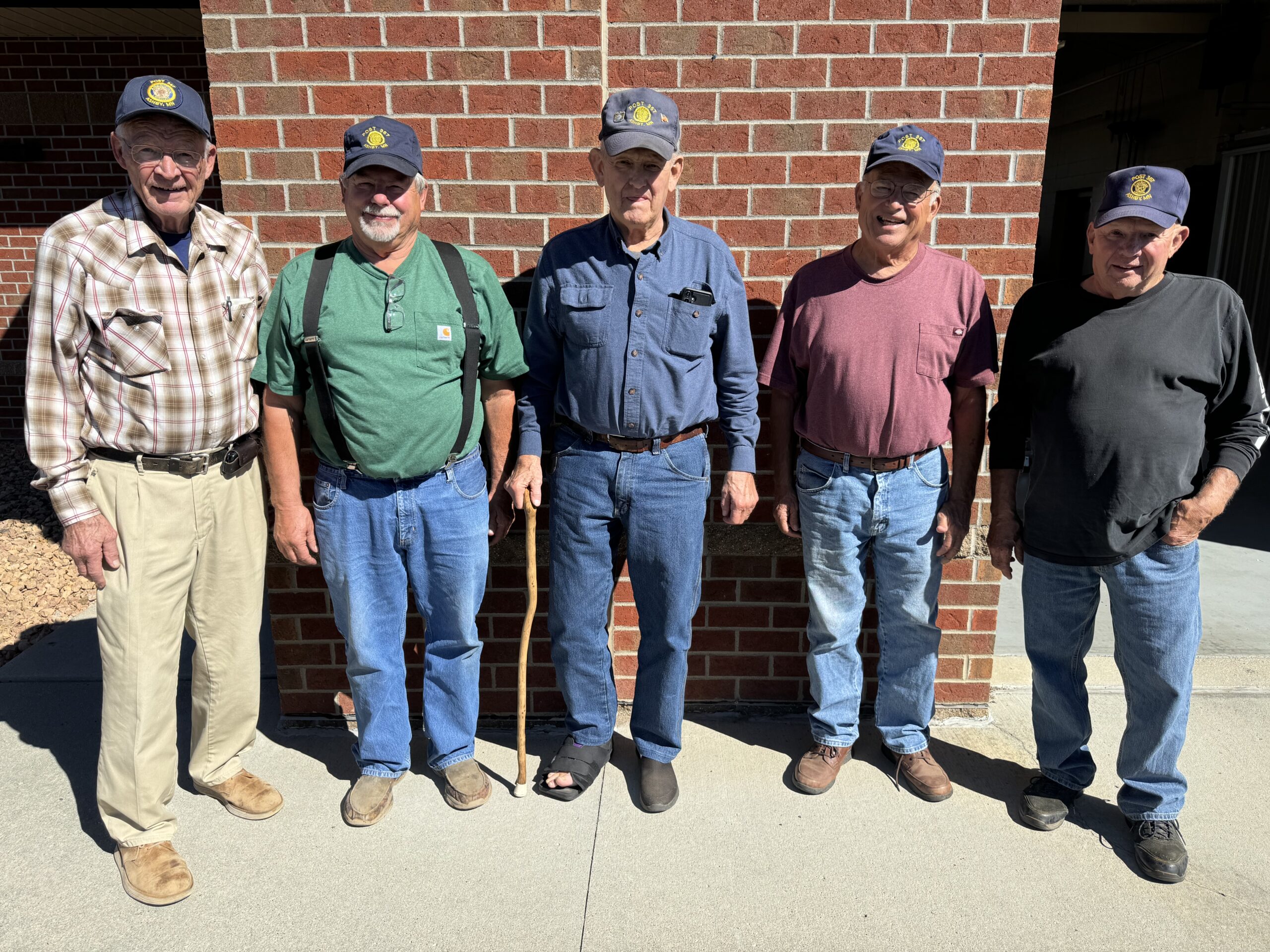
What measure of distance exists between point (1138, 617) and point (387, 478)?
232 cm

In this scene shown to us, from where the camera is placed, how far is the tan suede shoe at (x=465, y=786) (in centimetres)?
315

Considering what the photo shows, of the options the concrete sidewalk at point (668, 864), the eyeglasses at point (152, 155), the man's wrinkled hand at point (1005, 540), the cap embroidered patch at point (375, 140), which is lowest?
the concrete sidewalk at point (668, 864)

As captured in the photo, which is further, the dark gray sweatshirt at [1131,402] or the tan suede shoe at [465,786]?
the tan suede shoe at [465,786]

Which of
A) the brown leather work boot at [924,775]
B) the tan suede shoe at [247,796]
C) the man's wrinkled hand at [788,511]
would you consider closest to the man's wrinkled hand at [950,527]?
the man's wrinkled hand at [788,511]

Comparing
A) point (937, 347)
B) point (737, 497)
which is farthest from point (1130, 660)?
point (737, 497)

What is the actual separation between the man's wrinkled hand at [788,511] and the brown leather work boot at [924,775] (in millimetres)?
897

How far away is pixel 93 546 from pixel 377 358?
3.17 ft

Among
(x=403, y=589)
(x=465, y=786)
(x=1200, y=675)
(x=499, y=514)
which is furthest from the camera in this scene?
Answer: (x=1200, y=675)

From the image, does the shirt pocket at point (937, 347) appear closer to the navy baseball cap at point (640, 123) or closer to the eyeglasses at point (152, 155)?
the navy baseball cap at point (640, 123)

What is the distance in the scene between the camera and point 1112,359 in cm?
261

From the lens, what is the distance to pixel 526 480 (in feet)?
10.0

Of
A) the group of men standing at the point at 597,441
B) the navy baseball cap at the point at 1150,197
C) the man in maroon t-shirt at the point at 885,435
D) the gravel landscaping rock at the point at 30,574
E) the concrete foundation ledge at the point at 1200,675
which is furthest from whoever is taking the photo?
the gravel landscaping rock at the point at 30,574

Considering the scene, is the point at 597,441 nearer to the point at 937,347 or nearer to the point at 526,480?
the point at 526,480

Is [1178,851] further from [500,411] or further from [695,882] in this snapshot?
[500,411]
